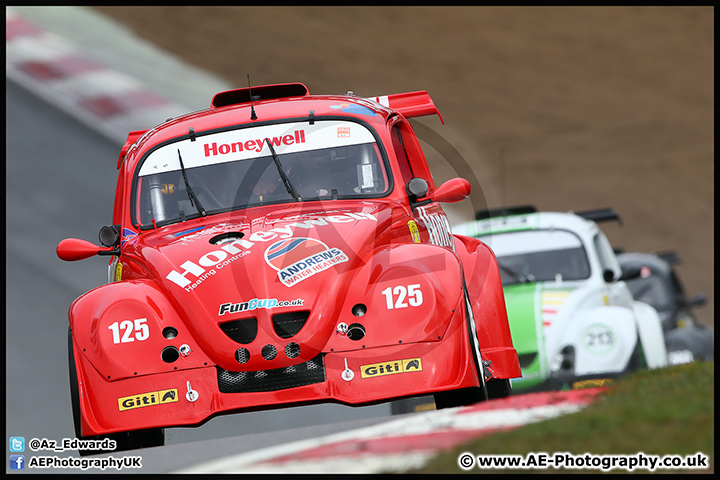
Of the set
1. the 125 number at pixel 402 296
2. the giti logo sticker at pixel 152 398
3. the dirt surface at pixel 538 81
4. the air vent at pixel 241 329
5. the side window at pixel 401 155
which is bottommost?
the giti logo sticker at pixel 152 398

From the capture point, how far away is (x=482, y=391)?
5.30 metres

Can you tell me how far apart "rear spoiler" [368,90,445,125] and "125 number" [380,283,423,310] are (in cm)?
284

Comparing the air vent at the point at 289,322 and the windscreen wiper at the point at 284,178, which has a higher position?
the windscreen wiper at the point at 284,178

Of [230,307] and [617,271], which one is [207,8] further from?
[230,307]

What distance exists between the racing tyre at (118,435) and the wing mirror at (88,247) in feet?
3.02

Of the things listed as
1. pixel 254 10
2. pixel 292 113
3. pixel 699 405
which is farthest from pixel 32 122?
pixel 699 405

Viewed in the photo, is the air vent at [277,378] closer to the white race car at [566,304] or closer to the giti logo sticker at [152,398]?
the giti logo sticker at [152,398]

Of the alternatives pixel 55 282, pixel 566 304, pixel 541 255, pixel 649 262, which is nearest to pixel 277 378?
pixel 566 304

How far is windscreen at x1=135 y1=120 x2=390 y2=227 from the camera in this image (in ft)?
20.7

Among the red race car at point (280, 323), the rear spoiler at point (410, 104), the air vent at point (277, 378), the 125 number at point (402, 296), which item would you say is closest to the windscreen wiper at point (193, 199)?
the red race car at point (280, 323)

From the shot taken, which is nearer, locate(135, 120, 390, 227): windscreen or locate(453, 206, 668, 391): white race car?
locate(135, 120, 390, 227): windscreen

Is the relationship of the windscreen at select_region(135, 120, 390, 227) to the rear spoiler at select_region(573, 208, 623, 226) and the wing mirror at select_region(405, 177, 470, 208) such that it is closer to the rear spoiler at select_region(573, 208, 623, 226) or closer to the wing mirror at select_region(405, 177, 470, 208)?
the wing mirror at select_region(405, 177, 470, 208)

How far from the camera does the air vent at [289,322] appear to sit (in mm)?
5031

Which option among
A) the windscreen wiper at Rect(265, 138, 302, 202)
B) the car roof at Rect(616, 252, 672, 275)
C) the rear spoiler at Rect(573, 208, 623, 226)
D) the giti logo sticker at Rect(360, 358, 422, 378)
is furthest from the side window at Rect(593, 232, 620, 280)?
the giti logo sticker at Rect(360, 358, 422, 378)
